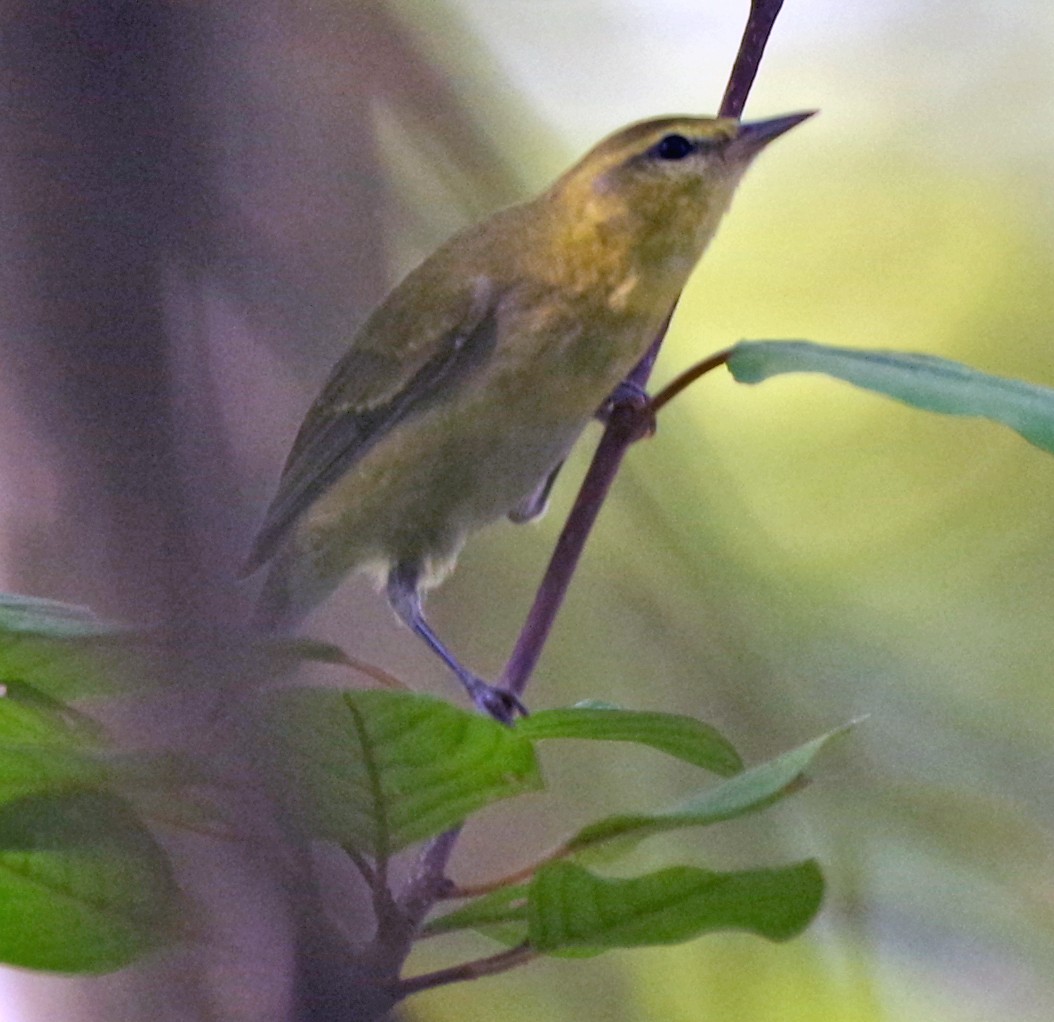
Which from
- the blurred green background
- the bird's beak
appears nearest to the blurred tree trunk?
the bird's beak

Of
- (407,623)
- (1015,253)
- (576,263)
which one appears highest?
(1015,253)

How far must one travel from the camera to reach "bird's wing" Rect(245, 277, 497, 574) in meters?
0.69

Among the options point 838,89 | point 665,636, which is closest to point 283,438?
point 665,636

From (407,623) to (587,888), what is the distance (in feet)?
1.30

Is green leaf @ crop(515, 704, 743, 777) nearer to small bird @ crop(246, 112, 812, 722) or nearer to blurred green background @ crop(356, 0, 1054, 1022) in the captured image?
small bird @ crop(246, 112, 812, 722)

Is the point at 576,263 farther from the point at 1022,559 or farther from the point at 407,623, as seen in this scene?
the point at 1022,559

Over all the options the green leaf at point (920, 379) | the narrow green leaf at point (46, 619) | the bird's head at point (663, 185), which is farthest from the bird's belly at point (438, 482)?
the narrow green leaf at point (46, 619)

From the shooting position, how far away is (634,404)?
1.80 ft

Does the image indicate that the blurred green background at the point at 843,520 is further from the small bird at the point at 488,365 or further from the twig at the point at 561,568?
the twig at the point at 561,568

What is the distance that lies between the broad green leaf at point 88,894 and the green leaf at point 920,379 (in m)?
0.26

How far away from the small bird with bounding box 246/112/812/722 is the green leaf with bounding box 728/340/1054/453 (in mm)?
202

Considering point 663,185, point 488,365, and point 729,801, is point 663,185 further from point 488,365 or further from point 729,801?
point 729,801

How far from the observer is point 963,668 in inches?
39.5

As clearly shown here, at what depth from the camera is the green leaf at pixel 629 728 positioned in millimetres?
357
